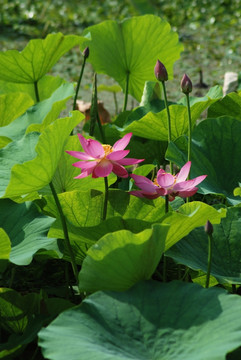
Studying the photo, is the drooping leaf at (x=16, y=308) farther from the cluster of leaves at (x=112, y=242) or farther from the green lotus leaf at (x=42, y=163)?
the green lotus leaf at (x=42, y=163)

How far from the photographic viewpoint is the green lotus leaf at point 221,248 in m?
1.34

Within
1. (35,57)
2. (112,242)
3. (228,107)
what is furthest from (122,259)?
(35,57)

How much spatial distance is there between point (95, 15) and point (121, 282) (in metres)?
3.80

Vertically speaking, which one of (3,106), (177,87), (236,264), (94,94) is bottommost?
(177,87)

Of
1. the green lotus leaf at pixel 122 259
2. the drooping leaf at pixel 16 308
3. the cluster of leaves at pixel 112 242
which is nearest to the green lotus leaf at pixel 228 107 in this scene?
the cluster of leaves at pixel 112 242

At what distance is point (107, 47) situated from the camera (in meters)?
2.15

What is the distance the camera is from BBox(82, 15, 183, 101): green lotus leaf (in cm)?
212

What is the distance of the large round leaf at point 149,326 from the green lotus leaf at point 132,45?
113cm

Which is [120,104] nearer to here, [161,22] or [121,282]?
[161,22]

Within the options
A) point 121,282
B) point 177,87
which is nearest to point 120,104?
point 177,87

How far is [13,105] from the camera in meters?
2.04

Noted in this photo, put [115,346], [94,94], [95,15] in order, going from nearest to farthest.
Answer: [115,346]
[94,94]
[95,15]

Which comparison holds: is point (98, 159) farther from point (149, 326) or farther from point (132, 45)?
point (132, 45)

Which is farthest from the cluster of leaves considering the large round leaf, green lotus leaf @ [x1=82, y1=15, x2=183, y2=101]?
green lotus leaf @ [x1=82, y1=15, x2=183, y2=101]
